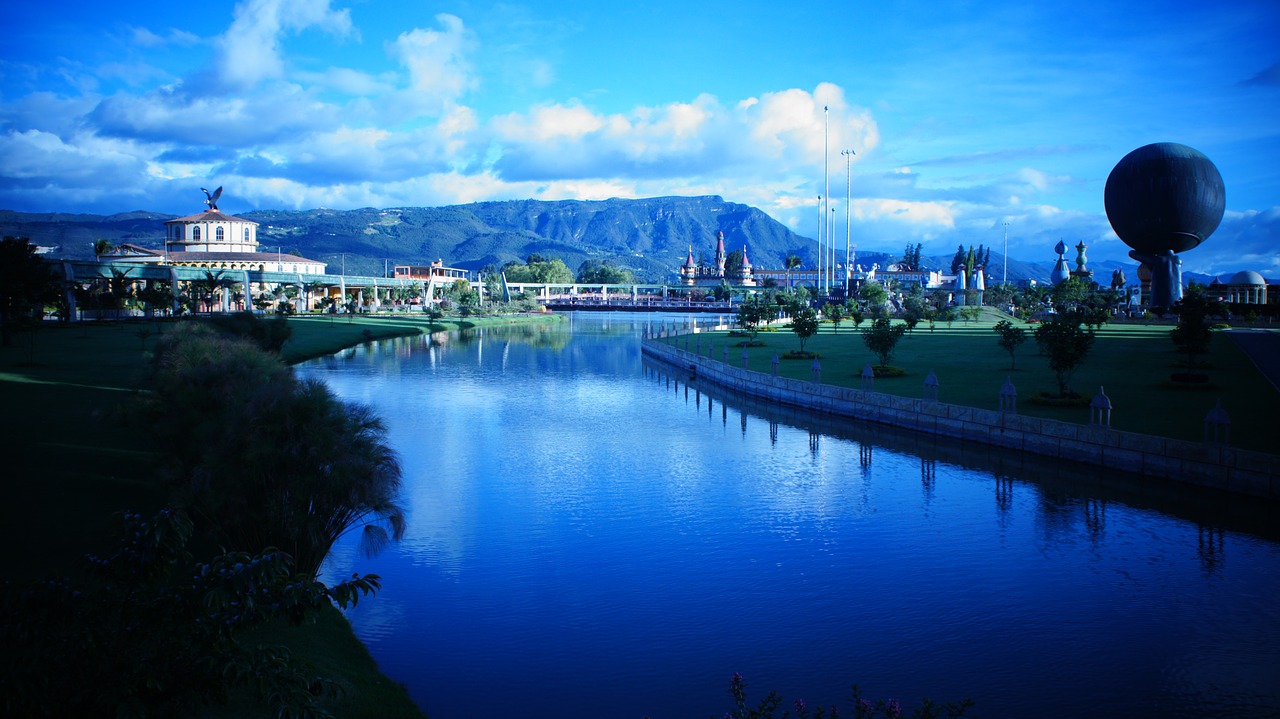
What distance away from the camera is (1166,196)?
283 feet

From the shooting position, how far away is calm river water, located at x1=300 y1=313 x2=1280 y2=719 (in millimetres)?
10523

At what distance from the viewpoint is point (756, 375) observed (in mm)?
38594

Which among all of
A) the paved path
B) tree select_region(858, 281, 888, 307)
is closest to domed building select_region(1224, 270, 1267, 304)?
tree select_region(858, 281, 888, 307)

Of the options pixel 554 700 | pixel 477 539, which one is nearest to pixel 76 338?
pixel 477 539

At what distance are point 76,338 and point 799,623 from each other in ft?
158

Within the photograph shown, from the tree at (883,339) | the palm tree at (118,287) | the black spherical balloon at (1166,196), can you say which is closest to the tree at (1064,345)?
the tree at (883,339)

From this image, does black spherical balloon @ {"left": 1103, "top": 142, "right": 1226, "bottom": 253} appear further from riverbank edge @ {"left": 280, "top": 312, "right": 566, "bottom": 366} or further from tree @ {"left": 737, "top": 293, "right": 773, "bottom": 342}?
riverbank edge @ {"left": 280, "top": 312, "right": 566, "bottom": 366}

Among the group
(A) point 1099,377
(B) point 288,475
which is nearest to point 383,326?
(A) point 1099,377

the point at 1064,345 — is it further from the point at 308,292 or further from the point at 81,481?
the point at 308,292

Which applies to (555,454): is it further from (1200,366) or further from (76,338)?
(76,338)

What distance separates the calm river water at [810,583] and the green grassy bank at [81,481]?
0.90 m

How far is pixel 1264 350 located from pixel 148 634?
53.1 meters

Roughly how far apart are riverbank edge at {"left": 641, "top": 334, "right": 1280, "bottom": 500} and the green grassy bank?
1769cm

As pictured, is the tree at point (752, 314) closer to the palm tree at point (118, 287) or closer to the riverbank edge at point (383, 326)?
the riverbank edge at point (383, 326)
